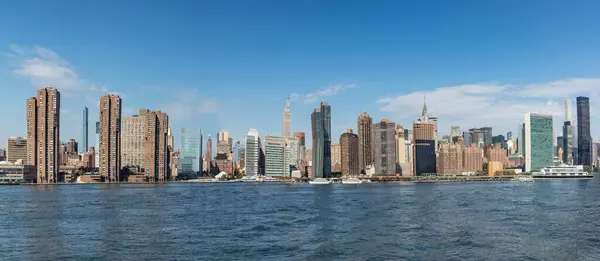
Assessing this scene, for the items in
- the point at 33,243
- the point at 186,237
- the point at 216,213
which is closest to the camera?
the point at 33,243

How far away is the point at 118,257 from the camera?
3812cm

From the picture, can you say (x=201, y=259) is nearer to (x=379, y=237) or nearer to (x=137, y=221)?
(x=379, y=237)

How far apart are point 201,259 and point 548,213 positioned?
51594 millimetres

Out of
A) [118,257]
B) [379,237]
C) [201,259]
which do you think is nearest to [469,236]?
[379,237]

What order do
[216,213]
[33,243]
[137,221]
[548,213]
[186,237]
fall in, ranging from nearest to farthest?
[33,243] → [186,237] → [137,221] → [548,213] → [216,213]

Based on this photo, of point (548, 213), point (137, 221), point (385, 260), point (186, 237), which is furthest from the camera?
point (548, 213)

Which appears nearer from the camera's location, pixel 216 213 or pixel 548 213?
pixel 548 213

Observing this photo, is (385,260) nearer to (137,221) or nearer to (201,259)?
(201,259)

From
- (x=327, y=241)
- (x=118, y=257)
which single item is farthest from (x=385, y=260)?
(x=118, y=257)

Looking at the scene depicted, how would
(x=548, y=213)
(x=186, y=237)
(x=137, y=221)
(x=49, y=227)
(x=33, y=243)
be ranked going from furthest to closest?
(x=548, y=213), (x=137, y=221), (x=49, y=227), (x=186, y=237), (x=33, y=243)

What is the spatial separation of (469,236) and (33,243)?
40.7 meters

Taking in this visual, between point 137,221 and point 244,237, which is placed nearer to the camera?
point 244,237

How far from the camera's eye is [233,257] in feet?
125

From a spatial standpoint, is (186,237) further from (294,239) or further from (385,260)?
(385,260)
